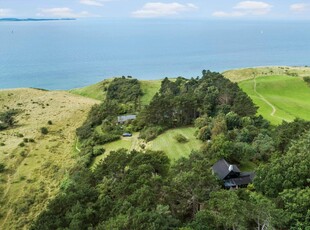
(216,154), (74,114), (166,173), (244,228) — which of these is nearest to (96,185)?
(166,173)

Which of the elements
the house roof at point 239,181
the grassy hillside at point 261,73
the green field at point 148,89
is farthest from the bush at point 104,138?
the grassy hillside at point 261,73

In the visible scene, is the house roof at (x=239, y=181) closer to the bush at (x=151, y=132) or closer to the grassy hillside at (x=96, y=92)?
the bush at (x=151, y=132)

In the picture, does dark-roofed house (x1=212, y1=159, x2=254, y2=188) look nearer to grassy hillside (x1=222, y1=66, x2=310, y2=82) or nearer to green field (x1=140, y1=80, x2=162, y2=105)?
green field (x1=140, y1=80, x2=162, y2=105)

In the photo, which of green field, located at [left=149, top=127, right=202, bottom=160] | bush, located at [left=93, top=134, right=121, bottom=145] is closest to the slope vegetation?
bush, located at [left=93, top=134, right=121, bottom=145]

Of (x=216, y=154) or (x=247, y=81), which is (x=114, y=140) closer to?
(x=216, y=154)

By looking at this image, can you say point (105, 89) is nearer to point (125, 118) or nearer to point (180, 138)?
point (125, 118)
